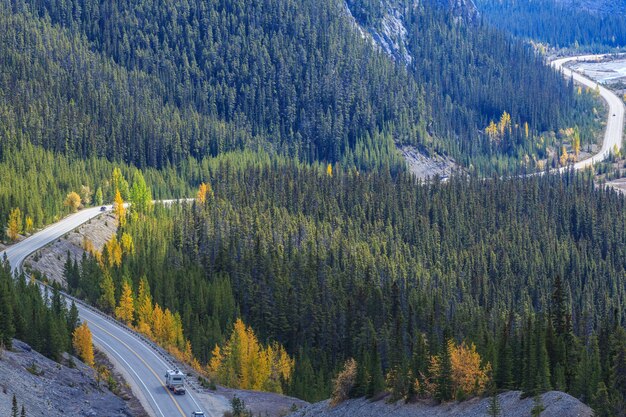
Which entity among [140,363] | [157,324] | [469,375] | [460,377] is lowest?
[157,324]

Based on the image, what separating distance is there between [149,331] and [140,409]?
48019mm

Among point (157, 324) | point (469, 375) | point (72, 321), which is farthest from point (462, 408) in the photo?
point (157, 324)

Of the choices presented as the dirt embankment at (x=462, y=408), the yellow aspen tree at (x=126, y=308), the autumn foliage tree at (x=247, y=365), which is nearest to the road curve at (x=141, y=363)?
the yellow aspen tree at (x=126, y=308)

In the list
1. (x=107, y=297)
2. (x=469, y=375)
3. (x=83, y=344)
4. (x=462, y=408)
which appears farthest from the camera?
(x=107, y=297)

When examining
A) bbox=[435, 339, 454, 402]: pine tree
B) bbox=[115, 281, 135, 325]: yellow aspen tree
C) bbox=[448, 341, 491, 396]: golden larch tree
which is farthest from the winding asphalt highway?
bbox=[448, 341, 491, 396]: golden larch tree

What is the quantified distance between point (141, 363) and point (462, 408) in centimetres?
4853

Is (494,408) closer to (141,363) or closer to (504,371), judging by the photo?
(504,371)

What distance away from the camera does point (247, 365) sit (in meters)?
151

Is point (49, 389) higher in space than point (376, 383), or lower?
lower

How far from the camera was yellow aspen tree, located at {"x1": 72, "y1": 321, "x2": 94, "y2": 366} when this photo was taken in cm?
13400

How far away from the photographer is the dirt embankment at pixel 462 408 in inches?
3546

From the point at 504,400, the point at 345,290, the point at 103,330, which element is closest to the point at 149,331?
the point at 103,330

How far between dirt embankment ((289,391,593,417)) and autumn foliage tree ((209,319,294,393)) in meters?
31.7

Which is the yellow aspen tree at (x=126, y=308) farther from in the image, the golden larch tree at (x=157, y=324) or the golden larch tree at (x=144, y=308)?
the golden larch tree at (x=157, y=324)
